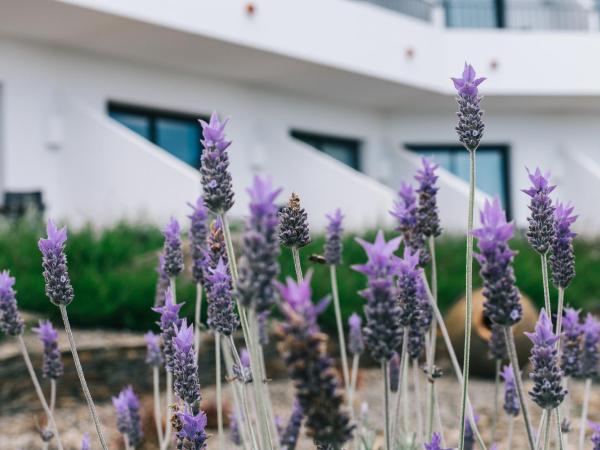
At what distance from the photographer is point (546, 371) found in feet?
5.47

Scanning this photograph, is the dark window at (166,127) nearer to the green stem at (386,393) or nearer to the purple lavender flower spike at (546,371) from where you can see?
the purple lavender flower spike at (546,371)

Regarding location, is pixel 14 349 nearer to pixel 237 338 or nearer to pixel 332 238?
pixel 237 338

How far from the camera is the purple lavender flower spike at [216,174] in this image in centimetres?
170

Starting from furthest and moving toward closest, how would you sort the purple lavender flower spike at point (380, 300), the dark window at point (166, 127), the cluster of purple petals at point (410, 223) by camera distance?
the dark window at point (166, 127) → the cluster of purple petals at point (410, 223) → the purple lavender flower spike at point (380, 300)

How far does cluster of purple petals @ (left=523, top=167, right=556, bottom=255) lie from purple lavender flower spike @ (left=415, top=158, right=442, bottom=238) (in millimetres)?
266

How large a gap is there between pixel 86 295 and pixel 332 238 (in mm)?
4896

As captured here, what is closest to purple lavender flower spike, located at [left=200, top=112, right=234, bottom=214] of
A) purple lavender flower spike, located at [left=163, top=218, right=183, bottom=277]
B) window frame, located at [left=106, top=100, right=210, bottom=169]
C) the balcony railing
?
purple lavender flower spike, located at [left=163, top=218, right=183, bottom=277]

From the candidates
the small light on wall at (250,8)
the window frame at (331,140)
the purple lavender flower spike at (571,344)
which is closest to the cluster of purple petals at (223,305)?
the purple lavender flower spike at (571,344)

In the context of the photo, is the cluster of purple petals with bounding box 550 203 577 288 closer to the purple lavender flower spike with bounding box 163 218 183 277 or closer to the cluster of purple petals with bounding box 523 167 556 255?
the cluster of purple petals with bounding box 523 167 556 255

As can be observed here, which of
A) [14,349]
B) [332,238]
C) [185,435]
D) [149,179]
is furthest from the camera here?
[149,179]

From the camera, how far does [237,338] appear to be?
25.6 ft

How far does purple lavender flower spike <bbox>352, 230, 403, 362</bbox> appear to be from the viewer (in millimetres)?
1282

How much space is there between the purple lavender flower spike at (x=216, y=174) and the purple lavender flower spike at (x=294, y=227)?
1.14 ft

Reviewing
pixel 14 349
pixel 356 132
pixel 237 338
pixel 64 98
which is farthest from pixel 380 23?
pixel 14 349
